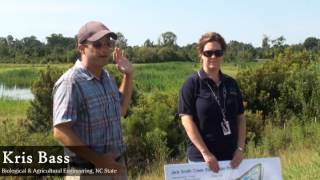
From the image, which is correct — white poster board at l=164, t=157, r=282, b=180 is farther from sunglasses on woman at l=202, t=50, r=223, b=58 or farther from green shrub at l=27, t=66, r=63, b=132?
green shrub at l=27, t=66, r=63, b=132

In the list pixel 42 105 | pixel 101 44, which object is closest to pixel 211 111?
pixel 101 44

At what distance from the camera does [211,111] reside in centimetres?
437

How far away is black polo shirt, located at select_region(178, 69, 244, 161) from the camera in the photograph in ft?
14.4

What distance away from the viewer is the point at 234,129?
449 centimetres

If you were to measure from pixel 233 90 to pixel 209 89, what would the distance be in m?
0.23

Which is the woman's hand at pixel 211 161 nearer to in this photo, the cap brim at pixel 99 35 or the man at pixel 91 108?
the man at pixel 91 108

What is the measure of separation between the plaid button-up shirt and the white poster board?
0.66m

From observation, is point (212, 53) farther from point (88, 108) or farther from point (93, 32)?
point (88, 108)

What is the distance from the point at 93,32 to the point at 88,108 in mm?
514

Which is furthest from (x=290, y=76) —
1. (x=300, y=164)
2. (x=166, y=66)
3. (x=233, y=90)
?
(x=166, y=66)

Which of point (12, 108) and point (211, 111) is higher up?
point (211, 111)

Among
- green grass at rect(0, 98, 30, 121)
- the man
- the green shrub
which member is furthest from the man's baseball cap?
green grass at rect(0, 98, 30, 121)

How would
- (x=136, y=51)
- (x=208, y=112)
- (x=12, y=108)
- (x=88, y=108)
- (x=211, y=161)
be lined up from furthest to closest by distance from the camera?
1. (x=136, y=51)
2. (x=12, y=108)
3. (x=208, y=112)
4. (x=211, y=161)
5. (x=88, y=108)

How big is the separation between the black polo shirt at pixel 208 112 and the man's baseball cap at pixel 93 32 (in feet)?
3.36
